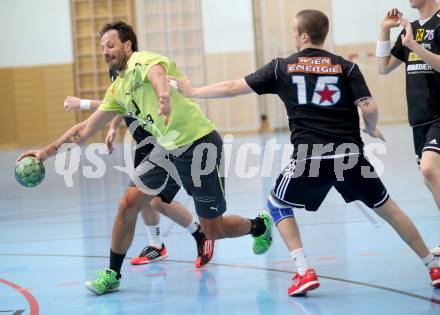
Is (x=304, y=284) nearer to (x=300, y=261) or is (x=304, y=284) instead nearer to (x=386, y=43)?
(x=300, y=261)

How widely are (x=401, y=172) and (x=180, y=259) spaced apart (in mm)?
5995

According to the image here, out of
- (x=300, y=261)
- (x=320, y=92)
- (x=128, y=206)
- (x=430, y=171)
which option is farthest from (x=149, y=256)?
(x=430, y=171)

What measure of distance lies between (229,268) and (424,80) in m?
1.92

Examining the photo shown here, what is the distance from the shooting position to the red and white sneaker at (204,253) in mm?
5613

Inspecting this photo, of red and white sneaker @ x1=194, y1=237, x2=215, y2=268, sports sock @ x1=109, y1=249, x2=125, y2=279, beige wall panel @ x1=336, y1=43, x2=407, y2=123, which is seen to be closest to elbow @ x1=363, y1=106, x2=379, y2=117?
red and white sneaker @ x1=194, y1=237, x2=215, y2=268

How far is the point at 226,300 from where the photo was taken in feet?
15.0

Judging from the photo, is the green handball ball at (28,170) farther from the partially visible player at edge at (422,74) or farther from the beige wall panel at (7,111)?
the beige wall panel at (7,111)

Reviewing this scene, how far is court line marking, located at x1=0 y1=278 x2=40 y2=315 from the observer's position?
460cm

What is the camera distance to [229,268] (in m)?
5.52

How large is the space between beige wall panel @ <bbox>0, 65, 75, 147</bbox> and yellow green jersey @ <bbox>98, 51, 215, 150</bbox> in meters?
20.3

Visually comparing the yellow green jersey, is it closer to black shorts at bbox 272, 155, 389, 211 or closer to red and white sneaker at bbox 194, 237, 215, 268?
black shorts at bbox 272, 155, 389, 211

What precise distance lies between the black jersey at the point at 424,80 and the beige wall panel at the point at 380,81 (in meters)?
18.2

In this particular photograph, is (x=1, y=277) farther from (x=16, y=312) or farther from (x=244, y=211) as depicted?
(x=244, y=211)

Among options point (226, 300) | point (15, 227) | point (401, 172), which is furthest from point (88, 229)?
point (401, 172)
